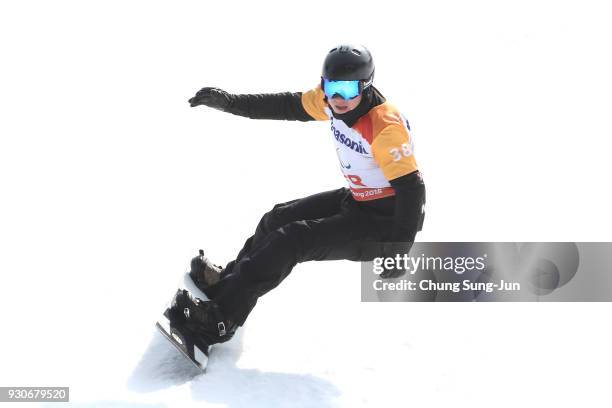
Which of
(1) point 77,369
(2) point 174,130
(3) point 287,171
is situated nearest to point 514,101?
(3) point 287,171

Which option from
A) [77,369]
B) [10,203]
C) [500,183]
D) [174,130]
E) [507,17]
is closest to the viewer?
[77,369]

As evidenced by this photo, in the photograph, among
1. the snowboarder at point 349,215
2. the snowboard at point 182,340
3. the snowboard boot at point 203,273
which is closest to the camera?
the snowboard at point 182,340

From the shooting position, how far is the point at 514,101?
9633 millimetres

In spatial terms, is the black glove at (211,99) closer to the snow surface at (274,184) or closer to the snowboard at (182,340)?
the snow surface at (274,184)

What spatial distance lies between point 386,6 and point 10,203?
26.4 feet

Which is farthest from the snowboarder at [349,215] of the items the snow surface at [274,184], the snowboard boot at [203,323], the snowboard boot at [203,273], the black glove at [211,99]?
the black glove at [211,99]

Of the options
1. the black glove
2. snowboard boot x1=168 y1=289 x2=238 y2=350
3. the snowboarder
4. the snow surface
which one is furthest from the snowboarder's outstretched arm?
snowboard boot x1=168 y1=289 x2=238 y2=350

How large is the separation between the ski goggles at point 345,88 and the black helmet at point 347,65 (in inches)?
1.1

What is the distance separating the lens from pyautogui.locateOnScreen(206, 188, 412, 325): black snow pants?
4.68 meters

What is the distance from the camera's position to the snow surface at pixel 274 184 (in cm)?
461

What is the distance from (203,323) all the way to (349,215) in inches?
47.6

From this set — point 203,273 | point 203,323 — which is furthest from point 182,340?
point 203,273

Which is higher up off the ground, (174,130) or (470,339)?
(174,130)

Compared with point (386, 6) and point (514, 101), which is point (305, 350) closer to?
point (514, 101)
